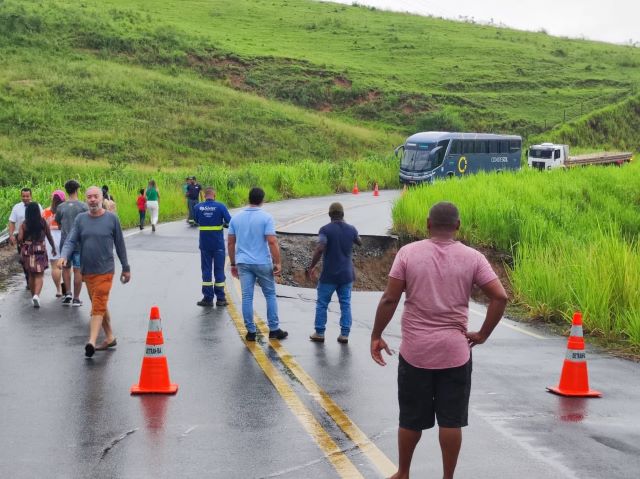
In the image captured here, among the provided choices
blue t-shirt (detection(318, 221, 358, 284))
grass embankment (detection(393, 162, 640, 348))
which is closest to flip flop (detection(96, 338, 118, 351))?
blue t-shirt (detection(318, 221, 358, 284))

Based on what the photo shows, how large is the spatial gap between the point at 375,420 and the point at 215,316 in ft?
20.0

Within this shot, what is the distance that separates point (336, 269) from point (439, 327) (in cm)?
575

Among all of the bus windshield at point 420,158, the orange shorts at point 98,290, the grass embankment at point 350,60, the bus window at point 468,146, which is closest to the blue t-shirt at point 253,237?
the orange shorts at point 98,290

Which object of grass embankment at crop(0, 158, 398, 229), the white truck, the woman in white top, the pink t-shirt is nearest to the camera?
the pink t-shirt

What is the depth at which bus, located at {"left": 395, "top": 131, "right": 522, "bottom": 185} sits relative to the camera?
158ft

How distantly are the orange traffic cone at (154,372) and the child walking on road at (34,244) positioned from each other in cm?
598

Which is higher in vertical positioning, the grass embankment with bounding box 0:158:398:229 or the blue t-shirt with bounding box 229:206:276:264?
the blue t-shirt with bounding box 229:206:276:264

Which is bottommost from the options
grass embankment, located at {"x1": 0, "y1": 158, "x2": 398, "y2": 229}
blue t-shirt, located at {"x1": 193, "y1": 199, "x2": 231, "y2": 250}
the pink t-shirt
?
grass embankment, located at {"x1": 0, "y1": 158, "x2": 398, "y2": 229}

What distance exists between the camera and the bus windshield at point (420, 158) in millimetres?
48156

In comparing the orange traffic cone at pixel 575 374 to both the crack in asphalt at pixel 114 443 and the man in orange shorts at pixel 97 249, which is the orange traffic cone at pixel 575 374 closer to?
the crack in asphalt at pixel 114 443

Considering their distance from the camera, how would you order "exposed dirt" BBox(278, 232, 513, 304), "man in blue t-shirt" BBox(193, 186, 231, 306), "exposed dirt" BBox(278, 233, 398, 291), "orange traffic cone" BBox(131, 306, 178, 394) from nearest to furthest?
1. "orange traffic cone" BBox(131, 306, 178, 394)
2. "man in blue t-shirt" BBox(193, 186, 231, 306)
3. "exposed dirt" BBox(278, 232, 513, 304)
4. "exposed dirt" BBox(278, 233, 398, 291)

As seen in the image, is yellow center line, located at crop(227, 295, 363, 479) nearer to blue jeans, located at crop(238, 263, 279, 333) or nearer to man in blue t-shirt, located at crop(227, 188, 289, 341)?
blue jeans, located at crop(238, 263, 279, 333)

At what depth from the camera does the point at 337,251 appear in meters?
11.7

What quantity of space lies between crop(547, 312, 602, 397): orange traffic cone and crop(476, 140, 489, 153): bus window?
43.3 m
